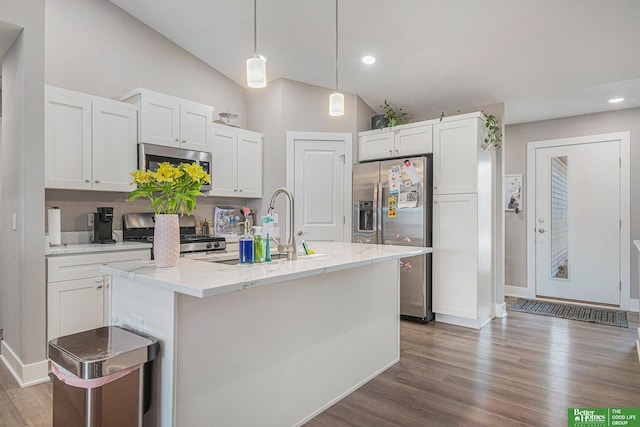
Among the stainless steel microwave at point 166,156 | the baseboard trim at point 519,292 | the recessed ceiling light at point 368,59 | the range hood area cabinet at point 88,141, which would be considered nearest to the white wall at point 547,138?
the baseboard trim at point 519,292

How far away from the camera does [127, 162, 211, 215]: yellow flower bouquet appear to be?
1791 mm

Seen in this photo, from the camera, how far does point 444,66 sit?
3705 mm

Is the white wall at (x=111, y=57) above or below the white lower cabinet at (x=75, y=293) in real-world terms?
above

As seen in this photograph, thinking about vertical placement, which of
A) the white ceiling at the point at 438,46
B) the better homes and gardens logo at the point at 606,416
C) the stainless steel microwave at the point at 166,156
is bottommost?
the better homes and gardens logo at the point at 606,416

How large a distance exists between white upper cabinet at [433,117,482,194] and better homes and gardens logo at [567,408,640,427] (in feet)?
6.86

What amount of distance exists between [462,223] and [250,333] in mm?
2781

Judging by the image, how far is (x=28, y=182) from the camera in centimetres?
263

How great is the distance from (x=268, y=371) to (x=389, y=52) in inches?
120

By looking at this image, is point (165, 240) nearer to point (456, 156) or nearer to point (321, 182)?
point (321, 182)

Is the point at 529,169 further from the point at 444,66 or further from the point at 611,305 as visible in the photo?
the point at 444,66

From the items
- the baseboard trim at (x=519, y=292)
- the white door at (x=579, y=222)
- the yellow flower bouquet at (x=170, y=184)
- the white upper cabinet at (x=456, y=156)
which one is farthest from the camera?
the baseboard trim at (x=519, y=292)

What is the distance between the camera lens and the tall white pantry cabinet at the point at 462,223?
381cm

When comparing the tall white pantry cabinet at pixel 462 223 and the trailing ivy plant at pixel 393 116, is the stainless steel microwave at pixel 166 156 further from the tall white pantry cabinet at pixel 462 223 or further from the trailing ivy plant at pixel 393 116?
the tall white pantry cabinet at pixel 462 223

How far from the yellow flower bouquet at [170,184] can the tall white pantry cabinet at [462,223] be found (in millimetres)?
2830
